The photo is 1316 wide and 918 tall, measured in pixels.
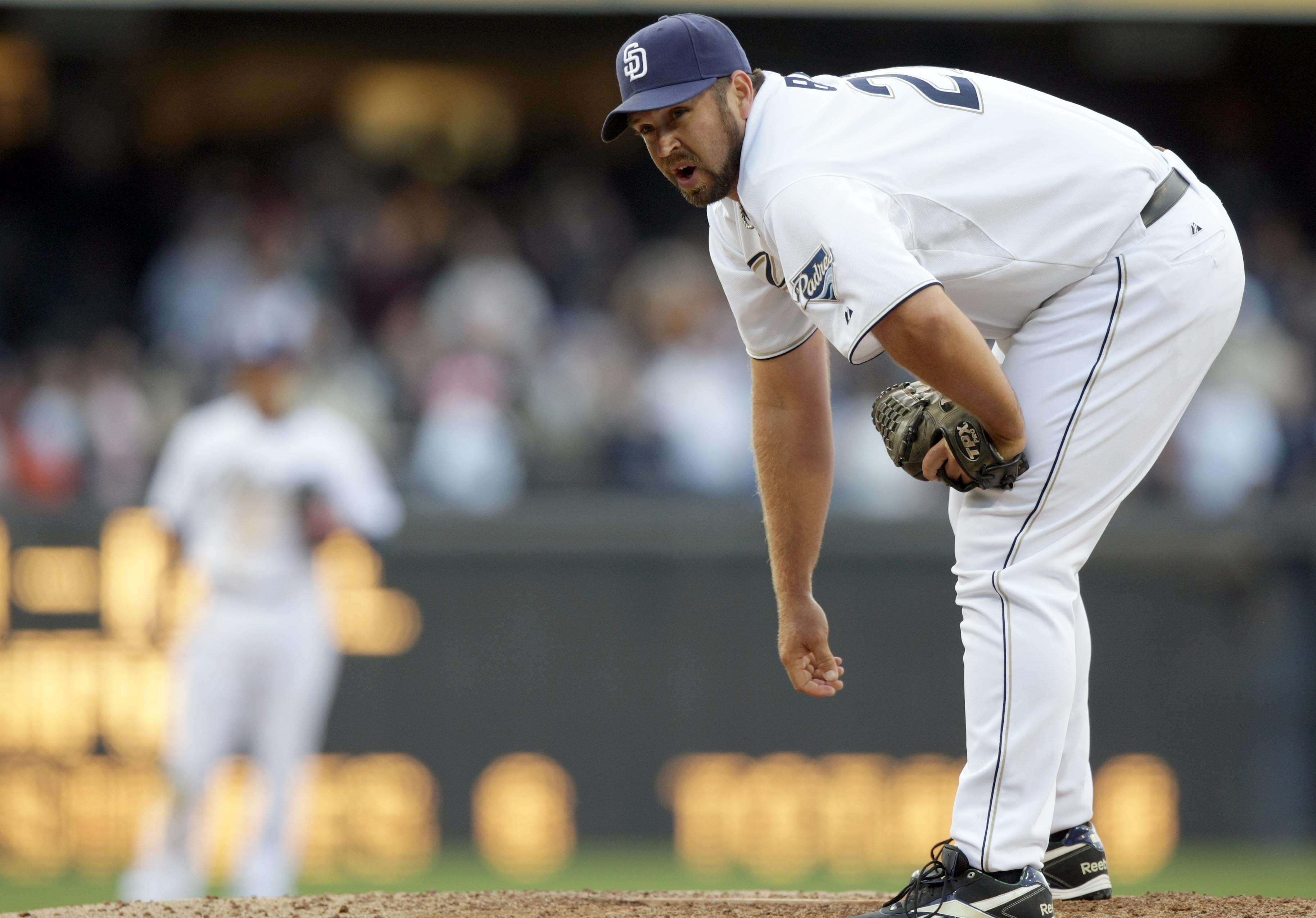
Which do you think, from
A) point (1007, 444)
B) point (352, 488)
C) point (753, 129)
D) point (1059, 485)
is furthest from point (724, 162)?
point (352, 488)

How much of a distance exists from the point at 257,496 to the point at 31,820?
1781mm

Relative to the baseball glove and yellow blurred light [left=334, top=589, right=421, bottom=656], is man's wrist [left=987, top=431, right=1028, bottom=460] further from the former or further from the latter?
yellow blurred light [left=334, top=589, right=421, bottom=656]

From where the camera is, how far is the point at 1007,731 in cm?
296

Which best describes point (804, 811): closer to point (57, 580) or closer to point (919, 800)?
Answer: point (919, 800)

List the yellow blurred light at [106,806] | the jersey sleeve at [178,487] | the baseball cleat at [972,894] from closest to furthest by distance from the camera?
the baseball cleat at [972,894] < the jersey sleeve at [178,487] < the yellow blurred light at [106,806]

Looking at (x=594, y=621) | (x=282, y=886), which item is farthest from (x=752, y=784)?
Result: (x=282, y=886)

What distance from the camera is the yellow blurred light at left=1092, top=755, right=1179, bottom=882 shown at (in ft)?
25.7

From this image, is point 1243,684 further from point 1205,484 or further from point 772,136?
point 772,136

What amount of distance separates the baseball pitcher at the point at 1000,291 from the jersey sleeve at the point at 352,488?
13.5 ft

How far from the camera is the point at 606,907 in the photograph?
11.9 feet

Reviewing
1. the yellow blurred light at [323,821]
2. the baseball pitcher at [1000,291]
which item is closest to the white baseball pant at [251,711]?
A: the yellow blurred light at [323,821]

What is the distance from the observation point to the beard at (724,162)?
3.04 m

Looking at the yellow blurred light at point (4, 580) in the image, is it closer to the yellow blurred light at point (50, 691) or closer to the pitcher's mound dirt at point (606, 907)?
the yellow blurred light at point (50, 691)

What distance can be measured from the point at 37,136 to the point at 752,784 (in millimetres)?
7828
